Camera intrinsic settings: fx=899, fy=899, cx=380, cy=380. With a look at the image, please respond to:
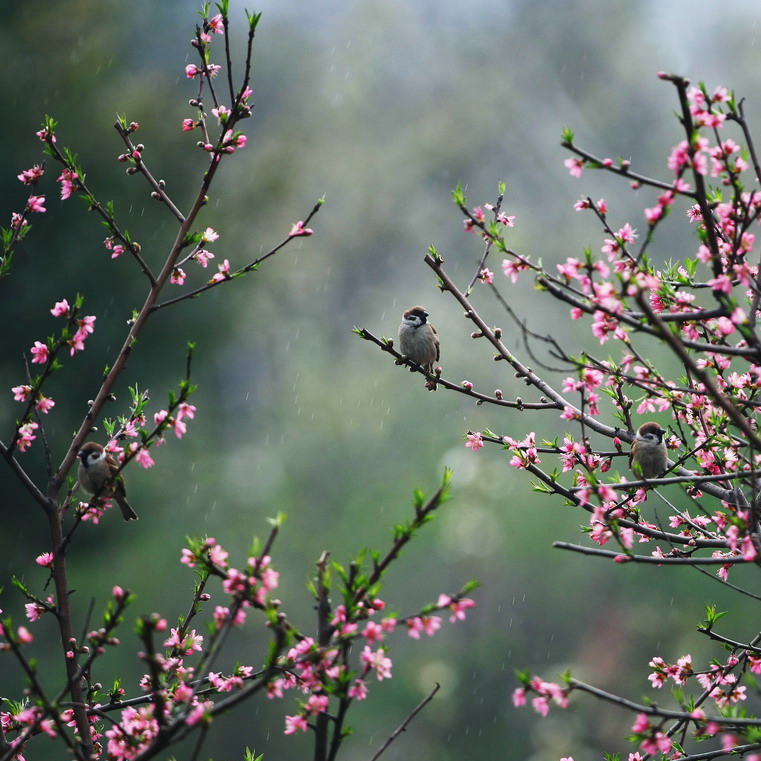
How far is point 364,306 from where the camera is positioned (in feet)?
70.9

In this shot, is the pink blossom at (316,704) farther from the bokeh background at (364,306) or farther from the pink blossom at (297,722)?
the bokeh background at (364,306)

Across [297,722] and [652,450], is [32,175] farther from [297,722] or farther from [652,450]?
[652,450]

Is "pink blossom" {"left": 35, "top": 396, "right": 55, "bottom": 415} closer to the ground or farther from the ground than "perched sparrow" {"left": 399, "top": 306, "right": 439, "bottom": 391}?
closer to the ground

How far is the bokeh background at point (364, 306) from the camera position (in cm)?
1189

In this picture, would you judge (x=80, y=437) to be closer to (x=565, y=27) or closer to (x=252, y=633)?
(x=252, y=633)

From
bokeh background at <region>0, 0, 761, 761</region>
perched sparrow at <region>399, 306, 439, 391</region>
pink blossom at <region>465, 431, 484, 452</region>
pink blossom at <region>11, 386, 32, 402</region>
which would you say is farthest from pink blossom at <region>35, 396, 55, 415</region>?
bokeh background at <region>0, 0, 761, 761</region>

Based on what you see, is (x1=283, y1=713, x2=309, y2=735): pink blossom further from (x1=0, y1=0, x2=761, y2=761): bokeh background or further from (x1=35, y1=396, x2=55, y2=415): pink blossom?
(x1=0, y1=0, x2=761, y2=761): bokeh background

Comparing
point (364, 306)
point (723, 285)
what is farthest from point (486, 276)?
point (364, 306)

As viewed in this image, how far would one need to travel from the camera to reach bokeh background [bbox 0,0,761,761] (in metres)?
11.9

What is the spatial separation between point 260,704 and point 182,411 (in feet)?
41.6

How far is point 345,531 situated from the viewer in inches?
703

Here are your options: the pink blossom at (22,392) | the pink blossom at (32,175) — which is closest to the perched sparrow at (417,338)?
the pink blossom at (32,175)

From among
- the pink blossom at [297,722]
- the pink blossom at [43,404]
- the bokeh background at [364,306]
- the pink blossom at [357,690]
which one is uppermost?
the bokeh background at [364,306]

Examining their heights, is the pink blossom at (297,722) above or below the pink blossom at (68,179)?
below
